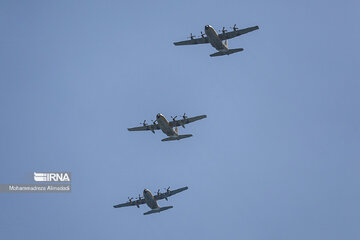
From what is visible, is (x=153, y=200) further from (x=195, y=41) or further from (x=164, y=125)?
(x=195, y=41)

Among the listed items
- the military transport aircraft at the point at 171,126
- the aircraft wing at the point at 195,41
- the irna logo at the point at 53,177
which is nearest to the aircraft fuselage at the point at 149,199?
the military transport aircraft at the point at 171,126

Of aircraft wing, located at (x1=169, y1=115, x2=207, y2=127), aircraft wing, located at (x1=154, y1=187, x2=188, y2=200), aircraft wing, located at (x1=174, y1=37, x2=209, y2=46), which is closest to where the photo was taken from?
aircraft wing, located at (x1=174, y1=37, x2=209, y2=46)

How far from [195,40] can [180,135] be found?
19.8 meters

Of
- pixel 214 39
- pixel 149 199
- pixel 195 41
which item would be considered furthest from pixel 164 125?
pixel 214 39

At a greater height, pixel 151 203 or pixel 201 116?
pixel 201 116

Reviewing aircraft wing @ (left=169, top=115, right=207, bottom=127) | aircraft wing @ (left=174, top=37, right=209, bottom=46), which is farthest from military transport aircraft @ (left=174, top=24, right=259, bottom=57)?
aircraft wing @ (left=169, top=115, right=207, bottom=127)

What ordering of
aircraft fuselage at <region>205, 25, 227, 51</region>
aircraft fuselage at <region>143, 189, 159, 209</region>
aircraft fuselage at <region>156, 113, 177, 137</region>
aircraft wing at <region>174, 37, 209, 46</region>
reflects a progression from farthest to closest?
aircraft fuselage at <region>143, 189, 159, 209</region>
aircraft wing at <region>174, 37, 209, 46</region>
aircraft fuselage at <region>156, 113, 177, 137</region>
aircraft fuselage at <region>205, 25, 227, 51</region>

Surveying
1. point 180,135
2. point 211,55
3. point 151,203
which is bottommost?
point 151,203

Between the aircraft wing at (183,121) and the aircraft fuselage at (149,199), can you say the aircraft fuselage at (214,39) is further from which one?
the aircraft fuselage at (149,199)

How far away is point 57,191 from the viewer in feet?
388

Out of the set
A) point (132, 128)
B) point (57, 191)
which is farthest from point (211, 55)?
point (57, 191)

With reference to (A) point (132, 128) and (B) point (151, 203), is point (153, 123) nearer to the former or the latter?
(A) point (132, 128)

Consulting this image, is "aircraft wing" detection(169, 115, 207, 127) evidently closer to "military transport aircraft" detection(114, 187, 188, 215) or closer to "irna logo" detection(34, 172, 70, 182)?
"military transport aircraft" detection(114, 187, 188, 215)

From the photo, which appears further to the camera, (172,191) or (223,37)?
(172,191)
